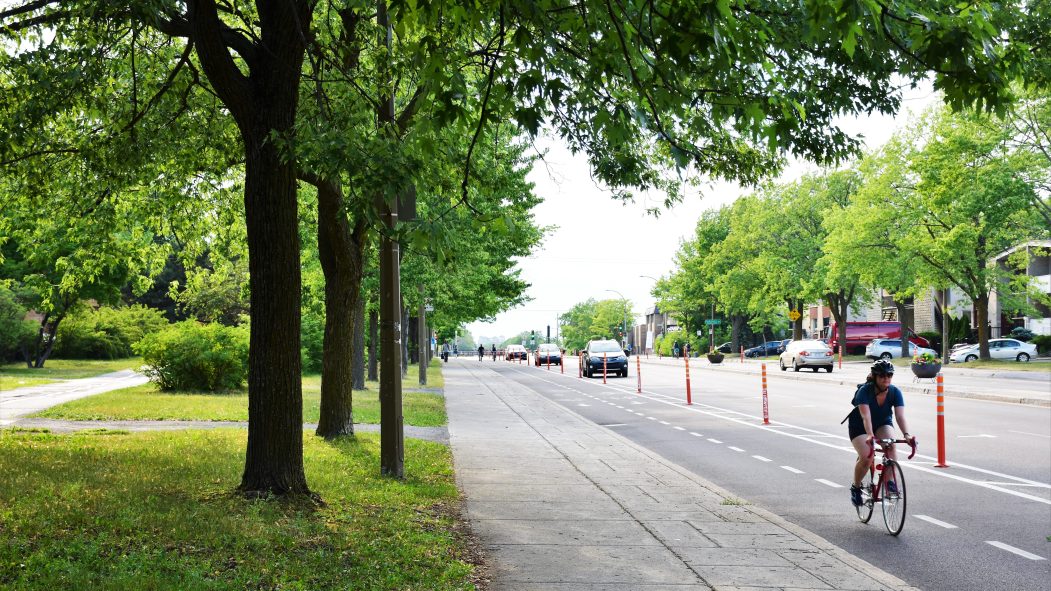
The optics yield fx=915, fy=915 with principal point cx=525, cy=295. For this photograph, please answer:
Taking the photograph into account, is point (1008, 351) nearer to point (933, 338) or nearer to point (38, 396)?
point (933, 338)

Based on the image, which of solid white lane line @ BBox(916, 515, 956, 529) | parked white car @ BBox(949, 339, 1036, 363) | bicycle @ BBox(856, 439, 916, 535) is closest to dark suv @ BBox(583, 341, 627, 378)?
parked white car @ BBox(949, 339, 1036, 363)

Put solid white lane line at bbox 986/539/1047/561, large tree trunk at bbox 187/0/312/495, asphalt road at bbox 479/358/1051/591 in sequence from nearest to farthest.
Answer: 1. solid white lane line at bbox 986/539/1047/561
2. asphalt road at bbox 479/358/1051/591
3. large tree trunk at bbox 187/0/312/495

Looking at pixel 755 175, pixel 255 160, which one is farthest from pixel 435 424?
pixel 255 160

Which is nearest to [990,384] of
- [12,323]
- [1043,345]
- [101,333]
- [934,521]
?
[934,521]

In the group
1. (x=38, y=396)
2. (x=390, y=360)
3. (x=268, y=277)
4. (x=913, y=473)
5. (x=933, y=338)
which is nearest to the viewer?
(x=268, y=277)

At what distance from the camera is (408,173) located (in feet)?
23.4

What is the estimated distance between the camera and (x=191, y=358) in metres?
23.4

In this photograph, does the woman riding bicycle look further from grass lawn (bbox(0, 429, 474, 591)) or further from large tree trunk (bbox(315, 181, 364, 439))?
large tree trunk (bbox(315, 181, 364, 439))

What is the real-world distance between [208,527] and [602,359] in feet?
115

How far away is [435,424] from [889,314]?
76.5 meters

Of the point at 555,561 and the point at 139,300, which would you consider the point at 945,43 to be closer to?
the point at 555,561

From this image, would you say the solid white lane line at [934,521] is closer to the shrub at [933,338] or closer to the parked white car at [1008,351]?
the parked white car at [1008,351]

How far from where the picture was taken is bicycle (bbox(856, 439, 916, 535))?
7.91 meters

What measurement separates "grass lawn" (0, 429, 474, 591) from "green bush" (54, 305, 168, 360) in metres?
43.6
